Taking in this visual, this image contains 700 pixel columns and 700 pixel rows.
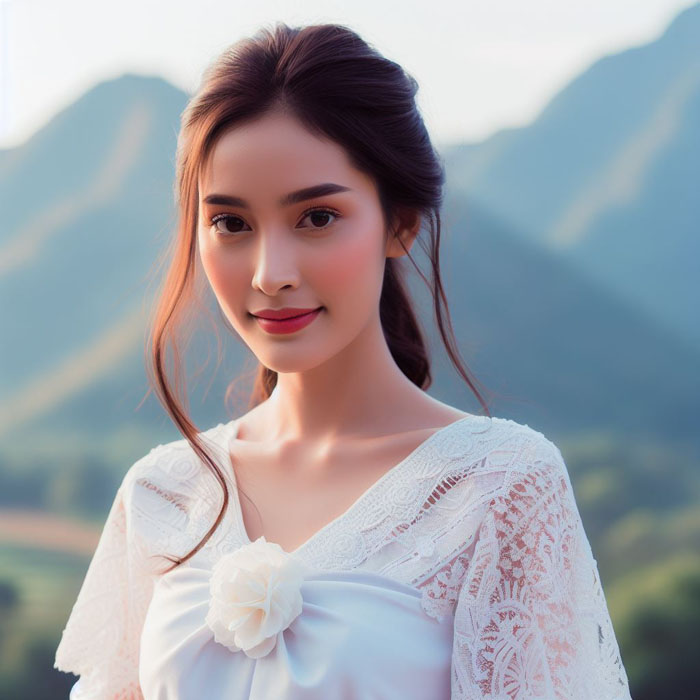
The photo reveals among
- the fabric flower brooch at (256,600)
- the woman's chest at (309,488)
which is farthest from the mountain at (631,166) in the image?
the fabric flower brooch at (256,600)

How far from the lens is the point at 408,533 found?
1.39 metres

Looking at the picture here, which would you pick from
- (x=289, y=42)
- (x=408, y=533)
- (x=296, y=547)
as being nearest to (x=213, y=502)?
(x=296, y=547)

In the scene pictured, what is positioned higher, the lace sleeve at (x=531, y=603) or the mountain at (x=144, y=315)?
the mountain at (x=144, y=315)

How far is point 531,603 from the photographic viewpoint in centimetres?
132

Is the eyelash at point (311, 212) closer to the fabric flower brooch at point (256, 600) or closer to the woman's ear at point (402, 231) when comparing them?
the woman's ear at point (402, 231)

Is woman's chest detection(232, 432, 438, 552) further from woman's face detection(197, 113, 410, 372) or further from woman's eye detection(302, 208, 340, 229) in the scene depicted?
woman's eye detection(302, 208, 340, 229)

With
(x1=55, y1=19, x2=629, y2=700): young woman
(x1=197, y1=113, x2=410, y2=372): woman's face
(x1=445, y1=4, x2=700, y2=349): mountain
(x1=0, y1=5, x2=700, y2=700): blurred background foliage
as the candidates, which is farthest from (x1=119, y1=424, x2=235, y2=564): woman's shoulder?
(x1=445, y1=4, x2=700, y2=349): mountain

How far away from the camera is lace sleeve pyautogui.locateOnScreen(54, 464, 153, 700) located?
5.51ft

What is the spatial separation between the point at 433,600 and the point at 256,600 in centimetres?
24

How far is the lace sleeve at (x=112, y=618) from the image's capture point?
168 centimetres

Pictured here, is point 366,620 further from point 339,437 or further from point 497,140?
point 497,140

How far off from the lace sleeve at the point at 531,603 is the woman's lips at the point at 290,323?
1.17 ft

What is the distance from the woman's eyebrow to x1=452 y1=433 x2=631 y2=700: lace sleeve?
0.47m

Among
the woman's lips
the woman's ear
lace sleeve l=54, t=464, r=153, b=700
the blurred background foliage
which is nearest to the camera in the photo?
the woman's lips
